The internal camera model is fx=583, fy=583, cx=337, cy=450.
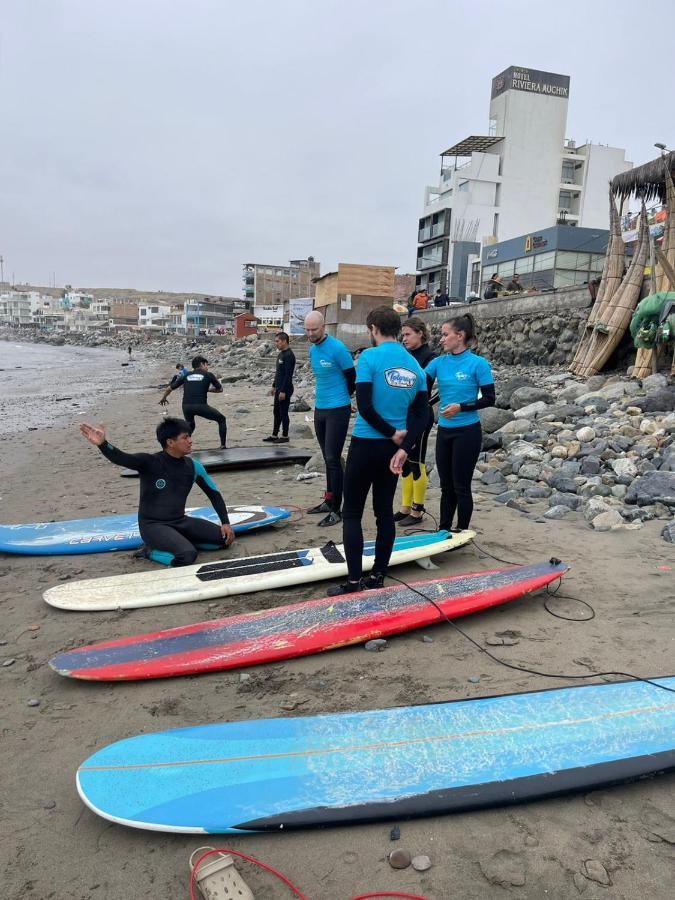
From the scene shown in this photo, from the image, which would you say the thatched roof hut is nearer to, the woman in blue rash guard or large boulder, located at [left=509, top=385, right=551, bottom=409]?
large boulder, located at [left=509, top=385, right=551, bottom=409]

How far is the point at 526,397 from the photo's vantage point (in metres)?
10.4

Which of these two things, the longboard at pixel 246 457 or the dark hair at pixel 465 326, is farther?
the longboard at pixel 246 457

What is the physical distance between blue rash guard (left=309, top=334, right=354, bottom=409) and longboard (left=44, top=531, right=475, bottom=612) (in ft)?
5.34

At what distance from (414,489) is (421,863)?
388 centimetres

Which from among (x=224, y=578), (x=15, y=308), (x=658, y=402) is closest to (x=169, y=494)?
(x=224, y=578)

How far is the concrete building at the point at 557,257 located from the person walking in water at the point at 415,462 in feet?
71.9

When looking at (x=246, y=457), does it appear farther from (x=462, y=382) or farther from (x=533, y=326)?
(x=533, y=326)

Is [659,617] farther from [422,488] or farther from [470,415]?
[422,488]

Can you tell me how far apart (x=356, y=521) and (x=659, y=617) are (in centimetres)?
198

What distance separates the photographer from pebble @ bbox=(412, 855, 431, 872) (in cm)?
194

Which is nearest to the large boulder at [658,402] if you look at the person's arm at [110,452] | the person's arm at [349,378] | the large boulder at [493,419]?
the large boulder at [493,419]

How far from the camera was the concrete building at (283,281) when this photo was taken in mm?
76562

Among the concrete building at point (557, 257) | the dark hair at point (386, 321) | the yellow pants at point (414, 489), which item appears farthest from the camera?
the concrete building at point (557, 257)

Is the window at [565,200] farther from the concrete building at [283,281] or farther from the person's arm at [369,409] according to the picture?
the person's arm at [369,409]
